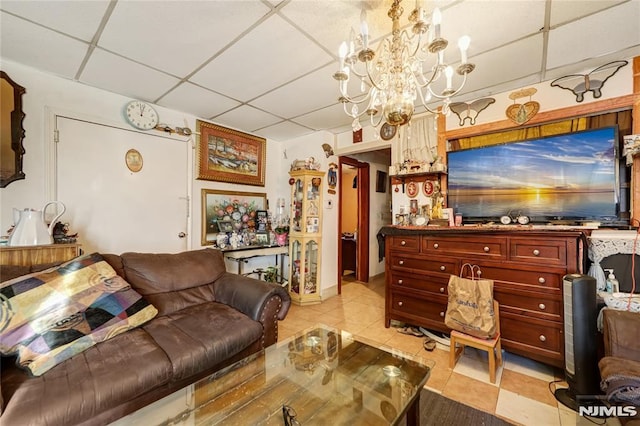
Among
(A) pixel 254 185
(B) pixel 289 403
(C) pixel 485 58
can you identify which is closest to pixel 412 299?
(B) pixel 289 403

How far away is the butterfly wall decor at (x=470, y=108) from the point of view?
8.37 feet

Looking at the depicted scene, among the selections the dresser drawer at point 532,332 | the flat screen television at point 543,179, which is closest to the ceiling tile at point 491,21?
the flat screen television at point 543,179

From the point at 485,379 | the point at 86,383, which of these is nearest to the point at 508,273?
the point at 485,379

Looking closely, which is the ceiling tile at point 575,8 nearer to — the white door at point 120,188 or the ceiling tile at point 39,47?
the ceiling tile at point 39,47

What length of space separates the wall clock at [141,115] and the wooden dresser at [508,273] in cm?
298

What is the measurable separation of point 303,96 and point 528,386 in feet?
10.2

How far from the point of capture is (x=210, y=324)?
1748 millimetres

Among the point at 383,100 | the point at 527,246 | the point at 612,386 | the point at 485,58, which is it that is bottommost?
the point at 612,386

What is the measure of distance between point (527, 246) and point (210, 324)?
2.44 metres

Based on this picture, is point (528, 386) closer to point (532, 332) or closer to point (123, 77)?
point (532, 332)

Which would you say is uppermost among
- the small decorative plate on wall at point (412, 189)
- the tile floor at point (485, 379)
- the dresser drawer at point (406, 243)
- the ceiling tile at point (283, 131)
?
the ceiling tile at point (283, 131)

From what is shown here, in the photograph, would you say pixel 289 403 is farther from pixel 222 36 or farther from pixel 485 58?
pixel 485 58

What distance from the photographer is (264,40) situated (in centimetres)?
176

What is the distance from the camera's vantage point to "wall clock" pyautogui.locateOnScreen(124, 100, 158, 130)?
263 cm
